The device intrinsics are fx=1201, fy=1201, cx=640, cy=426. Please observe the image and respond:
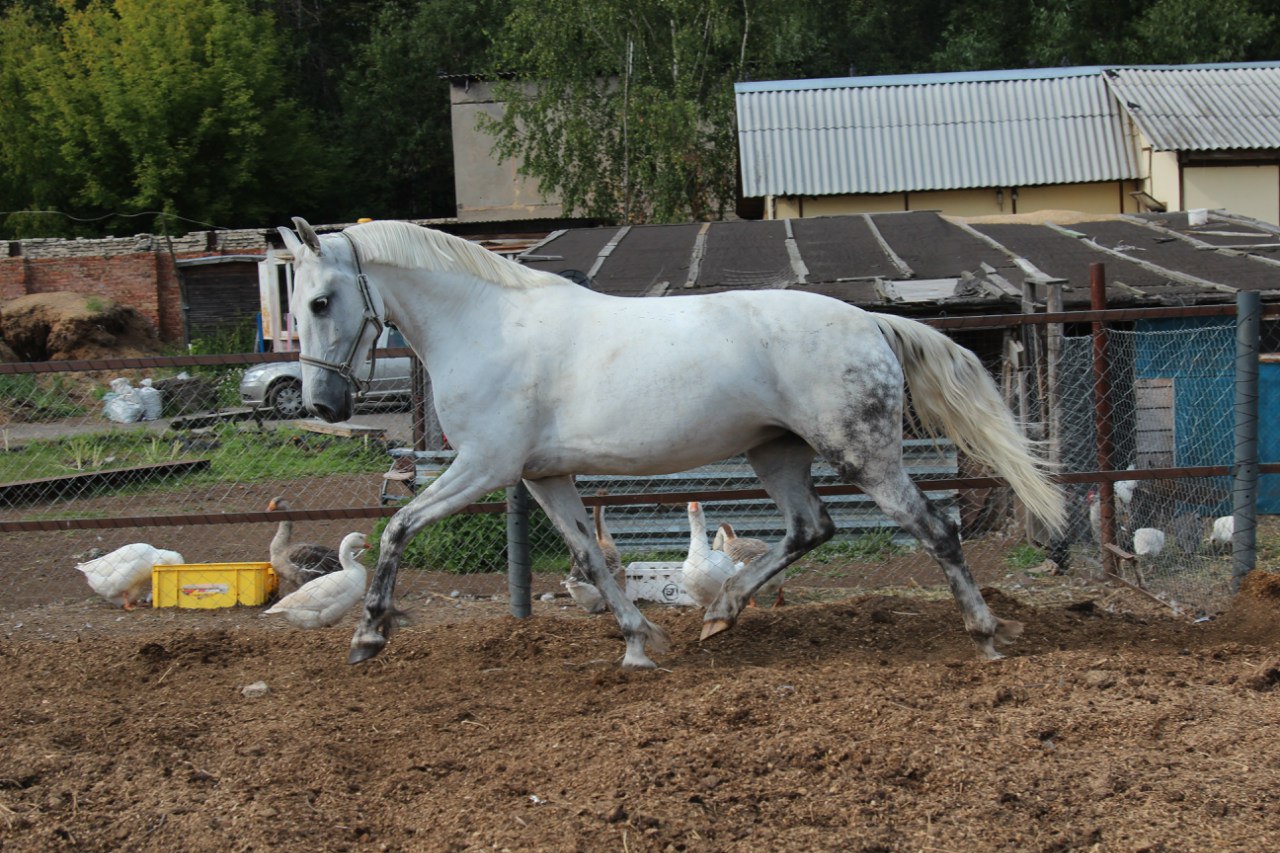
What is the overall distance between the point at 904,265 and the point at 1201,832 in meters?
8.63

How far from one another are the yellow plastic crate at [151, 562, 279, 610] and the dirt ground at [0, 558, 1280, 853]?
6.99 feet

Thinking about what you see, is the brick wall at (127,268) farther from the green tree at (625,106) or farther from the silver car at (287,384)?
the silver car at (287,384)

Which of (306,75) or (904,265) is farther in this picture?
(306,75)

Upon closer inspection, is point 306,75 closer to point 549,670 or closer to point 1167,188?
point 1167,188

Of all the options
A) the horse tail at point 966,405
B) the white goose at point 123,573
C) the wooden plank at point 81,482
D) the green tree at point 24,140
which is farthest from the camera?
the green tree at point 24,140

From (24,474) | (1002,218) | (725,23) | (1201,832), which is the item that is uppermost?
(725,23)

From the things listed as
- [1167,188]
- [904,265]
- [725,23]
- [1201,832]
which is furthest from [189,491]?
[1167,188]

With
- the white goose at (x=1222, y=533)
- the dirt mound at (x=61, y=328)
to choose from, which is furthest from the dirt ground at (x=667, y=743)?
the dirt mound at (x=61, y=328)

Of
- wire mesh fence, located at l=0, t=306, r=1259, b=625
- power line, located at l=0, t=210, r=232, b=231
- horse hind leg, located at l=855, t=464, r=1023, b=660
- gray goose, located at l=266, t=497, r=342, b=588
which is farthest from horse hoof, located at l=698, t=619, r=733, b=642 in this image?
power line, located at l=0, t=210, r=232, b=231

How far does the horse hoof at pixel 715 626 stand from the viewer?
18.1ft

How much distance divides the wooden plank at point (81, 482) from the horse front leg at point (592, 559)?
767 cm

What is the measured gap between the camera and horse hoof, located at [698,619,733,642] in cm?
550

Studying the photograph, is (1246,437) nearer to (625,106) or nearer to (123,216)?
(625,106)

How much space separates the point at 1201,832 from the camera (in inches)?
125
